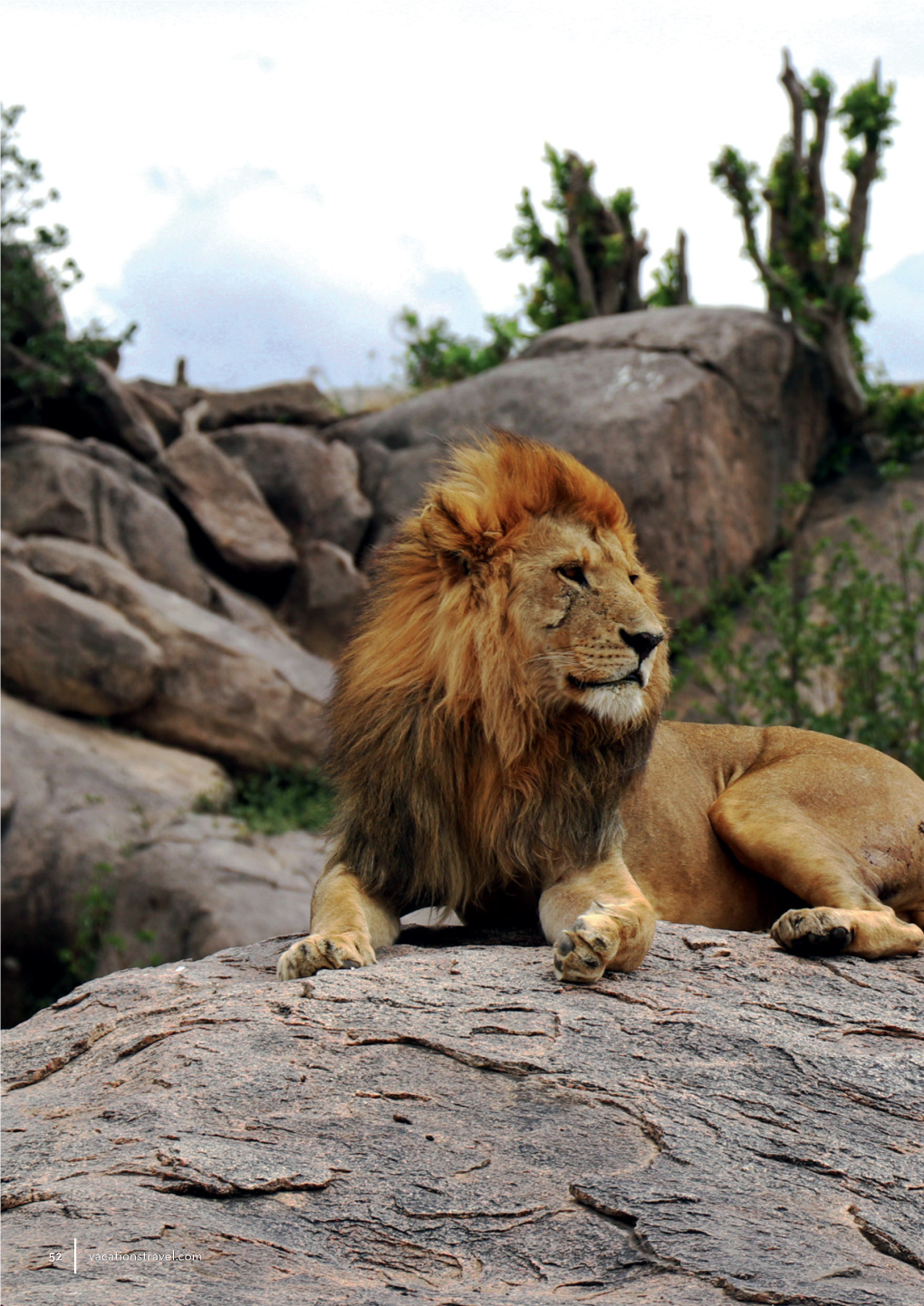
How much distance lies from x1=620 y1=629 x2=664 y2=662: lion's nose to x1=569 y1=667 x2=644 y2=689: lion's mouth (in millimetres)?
46

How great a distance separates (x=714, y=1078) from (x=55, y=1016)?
1.91m

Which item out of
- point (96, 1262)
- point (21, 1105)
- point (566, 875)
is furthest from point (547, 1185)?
point (21, 1105)

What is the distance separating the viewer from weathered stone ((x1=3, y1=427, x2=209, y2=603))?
1053 cm

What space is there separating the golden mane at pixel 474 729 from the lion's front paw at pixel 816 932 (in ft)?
1.81

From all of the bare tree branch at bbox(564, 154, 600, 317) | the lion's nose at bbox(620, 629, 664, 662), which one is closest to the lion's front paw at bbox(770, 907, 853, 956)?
the lion's nose at bbox(620, 629, 664, 662)

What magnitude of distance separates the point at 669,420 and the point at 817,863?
813 centimetres

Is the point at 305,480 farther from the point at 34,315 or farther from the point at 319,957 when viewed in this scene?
the point at 319,957

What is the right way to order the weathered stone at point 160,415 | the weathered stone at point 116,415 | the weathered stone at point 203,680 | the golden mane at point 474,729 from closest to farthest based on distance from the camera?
the golden mane at point 474,729 → the weathered stone at point 203,680 → the weathered stone at point 116,415 → the weathered stone at point 160,415

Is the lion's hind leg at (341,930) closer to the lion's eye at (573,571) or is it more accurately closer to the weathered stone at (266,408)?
the lion's eye at (573,571)

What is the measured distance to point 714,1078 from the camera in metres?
2.56

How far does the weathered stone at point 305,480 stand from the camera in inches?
481

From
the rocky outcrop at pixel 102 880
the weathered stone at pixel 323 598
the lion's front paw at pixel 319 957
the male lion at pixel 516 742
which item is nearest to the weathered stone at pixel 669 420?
the weathered stone at pixel 323 598

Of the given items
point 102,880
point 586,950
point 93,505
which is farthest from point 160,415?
point 586,950

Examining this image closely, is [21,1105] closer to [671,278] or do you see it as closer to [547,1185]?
[547,1185]
